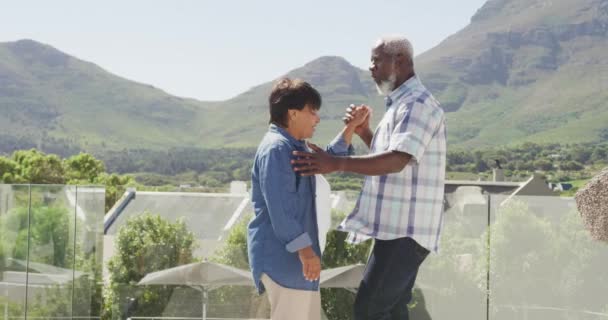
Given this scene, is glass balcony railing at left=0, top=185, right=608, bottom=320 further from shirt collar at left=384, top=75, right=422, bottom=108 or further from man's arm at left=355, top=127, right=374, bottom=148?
shirt collar at left=384, top=75, right=422, bottom=108

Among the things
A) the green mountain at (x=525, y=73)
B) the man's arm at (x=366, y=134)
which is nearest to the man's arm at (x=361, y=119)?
the man's arm at (x=366, y=134)

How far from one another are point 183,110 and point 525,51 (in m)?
46.9

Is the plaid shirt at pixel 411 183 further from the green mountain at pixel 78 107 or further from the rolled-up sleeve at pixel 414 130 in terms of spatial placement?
the green mountain at pixel 78 107

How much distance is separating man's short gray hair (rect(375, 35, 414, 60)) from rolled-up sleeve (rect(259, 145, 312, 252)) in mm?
415

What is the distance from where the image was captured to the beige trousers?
2.33m

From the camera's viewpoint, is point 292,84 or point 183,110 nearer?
point 292,84

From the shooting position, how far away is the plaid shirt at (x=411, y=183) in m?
2.29

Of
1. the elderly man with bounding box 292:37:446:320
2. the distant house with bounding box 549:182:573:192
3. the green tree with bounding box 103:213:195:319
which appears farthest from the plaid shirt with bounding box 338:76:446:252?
the distant house with bounding box 549:182:573:192

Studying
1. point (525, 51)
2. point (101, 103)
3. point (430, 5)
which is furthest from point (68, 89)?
point (525, 51)

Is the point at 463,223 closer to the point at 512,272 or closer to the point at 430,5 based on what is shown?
the point at 512,272

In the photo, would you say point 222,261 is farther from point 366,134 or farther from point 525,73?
point 525,73

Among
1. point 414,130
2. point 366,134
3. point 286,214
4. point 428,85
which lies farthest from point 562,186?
point 286,214

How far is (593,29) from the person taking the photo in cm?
11738

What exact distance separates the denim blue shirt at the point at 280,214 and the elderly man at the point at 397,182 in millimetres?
56
